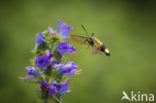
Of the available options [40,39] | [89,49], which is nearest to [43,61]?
[40,39]

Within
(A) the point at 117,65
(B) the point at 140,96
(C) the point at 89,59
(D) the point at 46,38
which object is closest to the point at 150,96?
(B) the point at 140,96

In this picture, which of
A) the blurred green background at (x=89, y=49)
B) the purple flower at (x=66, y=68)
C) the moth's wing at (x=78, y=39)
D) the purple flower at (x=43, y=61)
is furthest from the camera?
the blurred green background at (x=89, y=49)

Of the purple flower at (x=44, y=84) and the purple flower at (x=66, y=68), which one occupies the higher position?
the purple flower at (x=66, y=68)

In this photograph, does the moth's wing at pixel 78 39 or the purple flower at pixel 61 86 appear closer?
the purple flower at pixel 61 86

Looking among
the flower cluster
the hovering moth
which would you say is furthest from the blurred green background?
the flower cluster

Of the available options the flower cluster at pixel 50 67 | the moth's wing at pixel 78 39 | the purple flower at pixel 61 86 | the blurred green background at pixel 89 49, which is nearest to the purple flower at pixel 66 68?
the flower cluster at pixel 50 67

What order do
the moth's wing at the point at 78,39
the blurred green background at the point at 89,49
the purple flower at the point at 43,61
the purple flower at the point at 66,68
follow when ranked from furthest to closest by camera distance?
1. the blurred green background at the point at 89,49
2. the moth's wing at the point at 78,39
3. the purple flower at the point at 66,68
4. the purple flower at the point at 43,61

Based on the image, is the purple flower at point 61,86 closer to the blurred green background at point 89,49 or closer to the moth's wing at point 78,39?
the moth's wing at point 78,39

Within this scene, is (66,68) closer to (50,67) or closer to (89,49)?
(50,67)

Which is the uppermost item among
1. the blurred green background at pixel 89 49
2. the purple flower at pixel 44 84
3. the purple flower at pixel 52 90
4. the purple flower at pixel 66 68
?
the blurred green background at pixel 89 49
